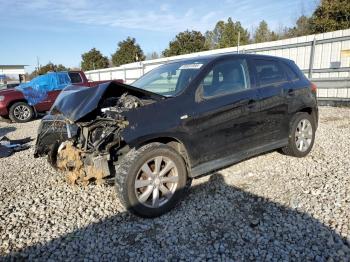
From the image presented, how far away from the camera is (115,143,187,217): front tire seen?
327 cm

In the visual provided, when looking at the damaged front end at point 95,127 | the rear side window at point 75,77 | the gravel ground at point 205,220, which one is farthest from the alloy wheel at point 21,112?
the damaged front end at point 95,127

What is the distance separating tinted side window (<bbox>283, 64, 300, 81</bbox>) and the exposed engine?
8.74 feet

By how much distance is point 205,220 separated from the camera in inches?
134

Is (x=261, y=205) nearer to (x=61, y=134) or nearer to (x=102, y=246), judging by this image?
(x=102, y=246)

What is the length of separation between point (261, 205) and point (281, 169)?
4.36 ft

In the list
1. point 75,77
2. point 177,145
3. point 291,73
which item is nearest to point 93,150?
point 177,145

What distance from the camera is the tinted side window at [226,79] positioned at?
388 cm

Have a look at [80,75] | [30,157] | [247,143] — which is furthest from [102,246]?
[80,75]

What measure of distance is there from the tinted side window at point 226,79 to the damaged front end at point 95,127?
0.72m

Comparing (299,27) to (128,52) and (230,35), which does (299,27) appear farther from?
(128,52)

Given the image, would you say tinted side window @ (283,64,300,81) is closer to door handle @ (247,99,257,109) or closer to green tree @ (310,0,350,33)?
door handle @ (247,99,257,109)

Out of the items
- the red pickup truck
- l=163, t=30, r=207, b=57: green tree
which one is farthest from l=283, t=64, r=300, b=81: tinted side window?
l=163, t=30, r=207, b=57: green tree

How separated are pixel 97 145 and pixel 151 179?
739 mm

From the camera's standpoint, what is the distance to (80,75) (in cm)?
1229
